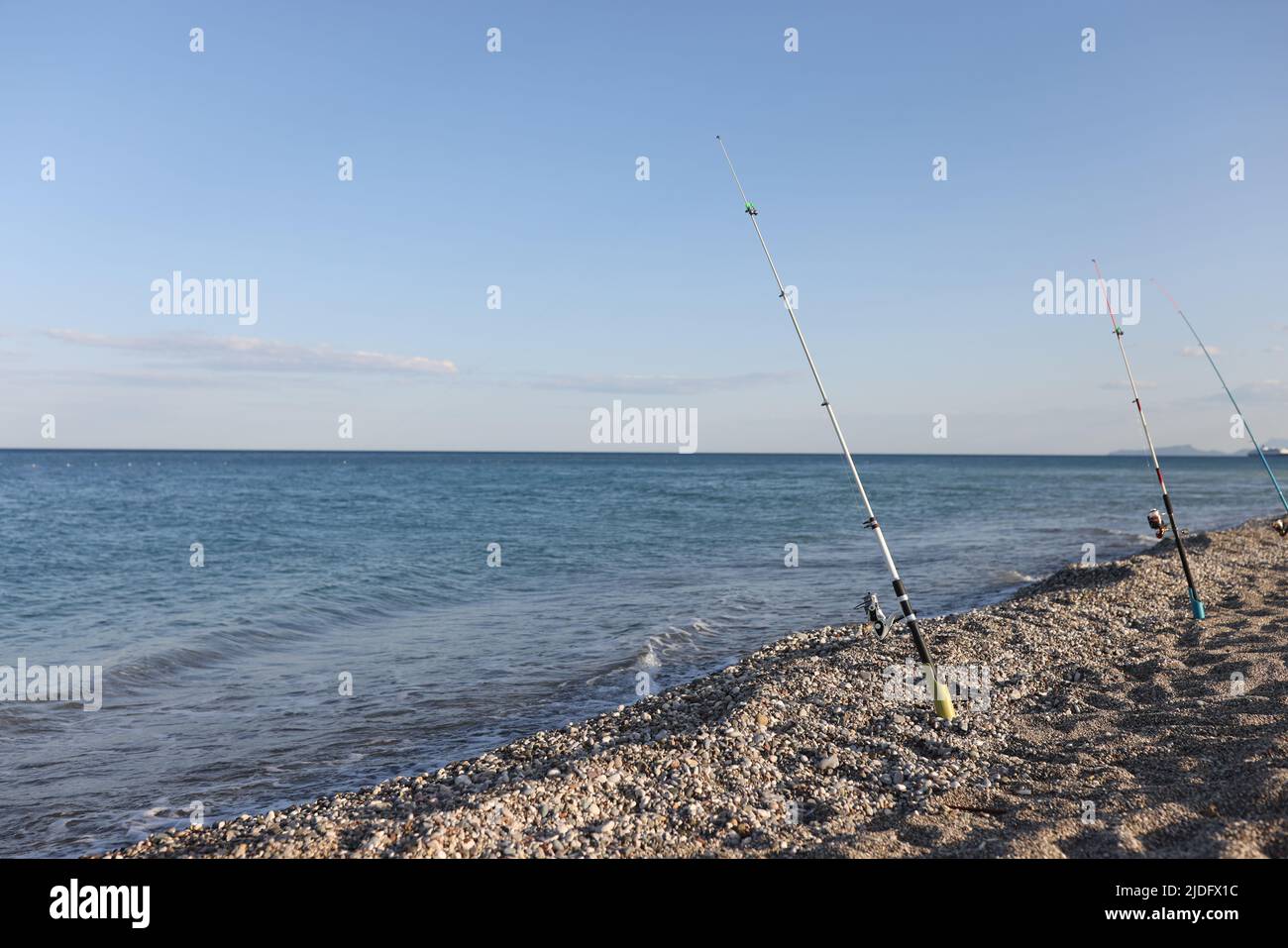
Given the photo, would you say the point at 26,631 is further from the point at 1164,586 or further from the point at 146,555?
the point at 1164,586

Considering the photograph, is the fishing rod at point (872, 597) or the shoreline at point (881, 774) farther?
the fishing rod at point (872, 597)

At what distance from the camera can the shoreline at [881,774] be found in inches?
235

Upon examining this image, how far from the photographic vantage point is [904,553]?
26297mm

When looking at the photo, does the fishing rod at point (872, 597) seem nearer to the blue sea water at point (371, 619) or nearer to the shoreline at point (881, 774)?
the shoreline at point (881, 774)

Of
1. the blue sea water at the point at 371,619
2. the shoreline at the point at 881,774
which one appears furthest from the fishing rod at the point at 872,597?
the blue sea water at the point at 371,619

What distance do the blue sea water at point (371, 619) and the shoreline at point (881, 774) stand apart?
169cm

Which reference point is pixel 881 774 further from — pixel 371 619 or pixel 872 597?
pixel 371 619

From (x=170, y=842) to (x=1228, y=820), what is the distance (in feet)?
27.1

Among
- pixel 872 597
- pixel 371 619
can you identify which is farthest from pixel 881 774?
pixel 371 619

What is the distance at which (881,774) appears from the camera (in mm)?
7289

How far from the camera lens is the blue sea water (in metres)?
9.29

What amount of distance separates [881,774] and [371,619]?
43.8ft

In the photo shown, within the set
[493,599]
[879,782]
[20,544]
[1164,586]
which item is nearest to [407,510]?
[20,544]
